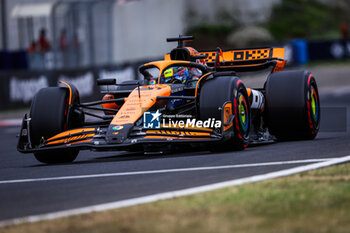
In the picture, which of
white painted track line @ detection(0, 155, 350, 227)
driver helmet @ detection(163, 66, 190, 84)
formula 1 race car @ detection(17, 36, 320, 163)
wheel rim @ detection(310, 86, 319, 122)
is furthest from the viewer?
wheel rim @ detection(310, 86, 319, 122)

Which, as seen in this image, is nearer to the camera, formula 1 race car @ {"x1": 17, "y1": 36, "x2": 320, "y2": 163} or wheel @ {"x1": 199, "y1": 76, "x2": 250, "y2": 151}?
formula 1 race car @ {"x1": 17, "y1": 36, "x2": 320, "y2": 163}

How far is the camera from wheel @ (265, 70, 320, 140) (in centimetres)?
1104

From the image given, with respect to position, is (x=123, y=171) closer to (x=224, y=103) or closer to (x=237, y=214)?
(x=224, y=103)

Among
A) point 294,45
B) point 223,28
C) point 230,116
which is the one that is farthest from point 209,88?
point 223,28

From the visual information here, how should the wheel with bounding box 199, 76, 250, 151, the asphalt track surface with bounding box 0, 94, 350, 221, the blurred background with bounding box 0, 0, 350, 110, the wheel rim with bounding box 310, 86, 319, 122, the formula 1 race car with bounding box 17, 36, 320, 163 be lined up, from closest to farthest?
the asphalt track surface with bounding box 0, 94, 350, 221 → the formula 1 race car with bounding box 17, 36, 320, 163 → the wheel with bounding box 199, 76, 250, 151 → the wheel rim with bounding box 310, 86, 319, 122 → the blurred background with bounding box 0, 0, 350, 110

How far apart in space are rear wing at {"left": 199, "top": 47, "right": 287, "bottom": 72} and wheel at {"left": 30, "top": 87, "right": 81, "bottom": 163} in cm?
310

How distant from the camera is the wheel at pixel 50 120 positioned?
1022 centimetres

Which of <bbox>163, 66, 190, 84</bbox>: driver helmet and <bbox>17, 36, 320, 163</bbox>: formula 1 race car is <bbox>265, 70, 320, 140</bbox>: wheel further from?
<bbox>163, 66, 190, 84</bbox>: driver helmet

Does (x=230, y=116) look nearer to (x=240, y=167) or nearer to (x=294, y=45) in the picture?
(x=240, y=167)

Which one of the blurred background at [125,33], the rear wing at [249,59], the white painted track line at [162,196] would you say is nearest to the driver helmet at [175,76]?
the rear wing at [249,59]

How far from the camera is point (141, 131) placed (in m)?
9.39

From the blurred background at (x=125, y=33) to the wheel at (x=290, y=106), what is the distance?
13740mm

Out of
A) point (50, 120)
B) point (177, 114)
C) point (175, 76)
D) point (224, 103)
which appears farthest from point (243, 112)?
point (50, 120)

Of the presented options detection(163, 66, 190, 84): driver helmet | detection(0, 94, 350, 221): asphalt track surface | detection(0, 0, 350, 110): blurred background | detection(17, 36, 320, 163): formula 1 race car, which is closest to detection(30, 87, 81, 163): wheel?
detection(17, 36, 320, 163): formula 1 race car
